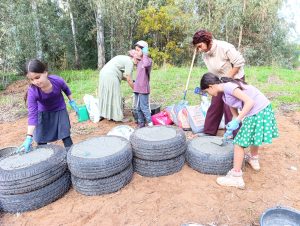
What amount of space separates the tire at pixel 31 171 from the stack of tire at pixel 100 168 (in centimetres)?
13

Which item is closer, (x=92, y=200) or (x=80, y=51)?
(x=92, y=200)

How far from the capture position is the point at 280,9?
1355 centimetres

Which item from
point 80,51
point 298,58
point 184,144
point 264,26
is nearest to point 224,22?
point 264,26

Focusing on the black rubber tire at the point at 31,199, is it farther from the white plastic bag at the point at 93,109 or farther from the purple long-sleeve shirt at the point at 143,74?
the white plastic bag at the point at 93,109

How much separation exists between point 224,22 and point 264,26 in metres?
1.94

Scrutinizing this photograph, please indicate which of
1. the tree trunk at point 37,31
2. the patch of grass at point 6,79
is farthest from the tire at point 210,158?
the tree trunk at point 37,31

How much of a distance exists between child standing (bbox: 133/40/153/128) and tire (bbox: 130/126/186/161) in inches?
54.5

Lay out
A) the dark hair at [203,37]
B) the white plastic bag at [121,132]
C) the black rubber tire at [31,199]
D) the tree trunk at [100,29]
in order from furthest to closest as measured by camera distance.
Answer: the tree trunk at [100,29] → the white plastic bag at [121,132] → the dark hair at [203,37] → the black rubber tire at [31,199]

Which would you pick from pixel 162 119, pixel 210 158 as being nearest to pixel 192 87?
pixel 162 119

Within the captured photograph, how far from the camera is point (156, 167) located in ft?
10.2

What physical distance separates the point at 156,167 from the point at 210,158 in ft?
1.98

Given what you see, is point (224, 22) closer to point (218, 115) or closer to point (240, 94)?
point (218, 115)

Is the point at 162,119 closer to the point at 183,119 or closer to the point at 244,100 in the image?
the point at 183,119

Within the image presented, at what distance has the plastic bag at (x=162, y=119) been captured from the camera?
15.7ft
